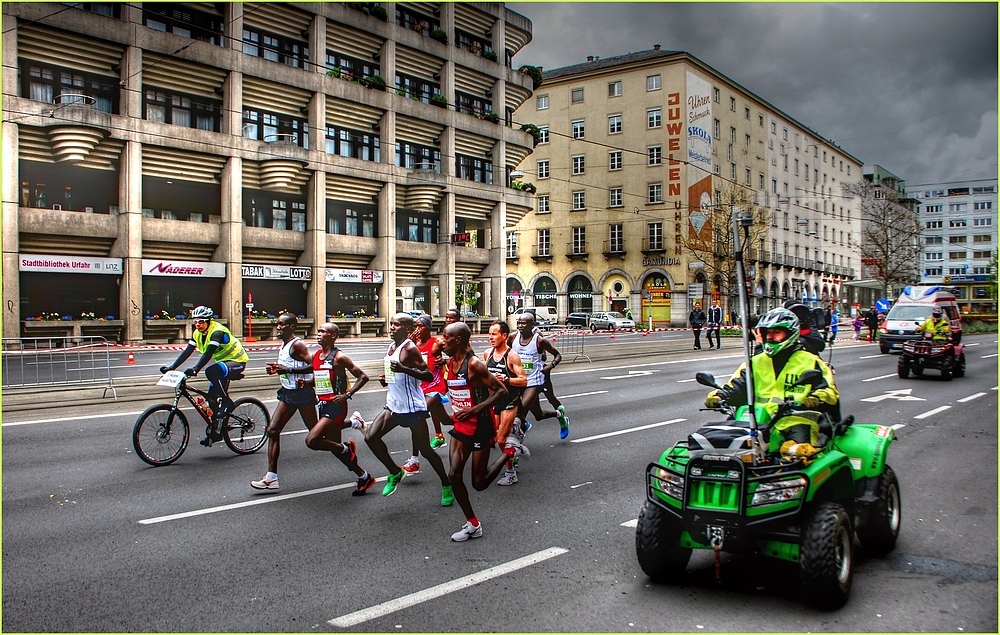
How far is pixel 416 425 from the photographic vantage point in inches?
284

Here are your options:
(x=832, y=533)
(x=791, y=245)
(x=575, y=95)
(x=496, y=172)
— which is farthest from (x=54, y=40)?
(x=791, y=245)

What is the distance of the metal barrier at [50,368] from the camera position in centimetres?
1532

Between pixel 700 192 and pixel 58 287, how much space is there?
45943mm

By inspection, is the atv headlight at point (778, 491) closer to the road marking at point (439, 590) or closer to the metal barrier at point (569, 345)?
the road marking at point (439, 590)

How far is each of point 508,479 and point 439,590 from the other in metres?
3.06

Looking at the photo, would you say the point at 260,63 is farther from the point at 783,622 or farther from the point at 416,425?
the point at 783,622

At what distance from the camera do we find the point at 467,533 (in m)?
5.86

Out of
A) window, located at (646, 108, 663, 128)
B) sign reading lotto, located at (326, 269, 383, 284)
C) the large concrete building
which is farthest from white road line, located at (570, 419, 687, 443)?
window, located at (646, 108, 663, 128)

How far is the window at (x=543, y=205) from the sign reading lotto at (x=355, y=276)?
90.4 ft

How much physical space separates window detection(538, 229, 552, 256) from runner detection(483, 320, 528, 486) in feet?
Result: 188

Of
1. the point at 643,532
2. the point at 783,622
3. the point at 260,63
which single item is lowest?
the point at 783,622

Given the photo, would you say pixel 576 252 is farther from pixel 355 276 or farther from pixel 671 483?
pixel 671 483

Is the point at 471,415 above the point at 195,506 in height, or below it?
above

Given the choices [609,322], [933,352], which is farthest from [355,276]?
[933,352]
